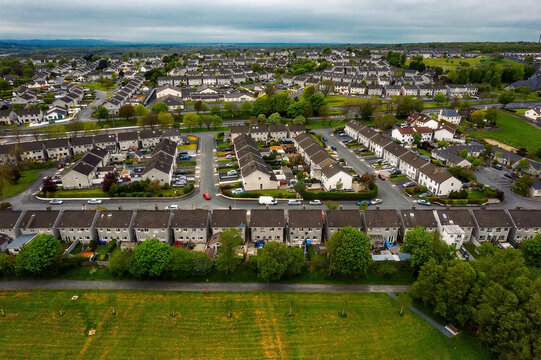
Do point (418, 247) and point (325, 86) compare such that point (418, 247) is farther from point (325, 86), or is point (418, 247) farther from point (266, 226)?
point (325, 86)

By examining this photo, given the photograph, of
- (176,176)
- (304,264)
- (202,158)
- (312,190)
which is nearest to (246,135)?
(202,158)

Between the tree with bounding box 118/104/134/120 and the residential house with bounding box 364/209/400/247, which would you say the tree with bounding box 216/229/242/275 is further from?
the tree with bounding box 118/104/134/120

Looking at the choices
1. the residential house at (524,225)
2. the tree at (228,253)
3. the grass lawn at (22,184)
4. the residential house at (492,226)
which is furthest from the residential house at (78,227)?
the residential house at (524,225)

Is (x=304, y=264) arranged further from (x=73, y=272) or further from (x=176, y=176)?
(x=176, y=176)

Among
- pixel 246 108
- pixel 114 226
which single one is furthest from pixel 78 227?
pixel 246 108

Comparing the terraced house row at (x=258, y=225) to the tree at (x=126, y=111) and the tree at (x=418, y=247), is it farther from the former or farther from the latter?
the tree at (x=126, y=111)

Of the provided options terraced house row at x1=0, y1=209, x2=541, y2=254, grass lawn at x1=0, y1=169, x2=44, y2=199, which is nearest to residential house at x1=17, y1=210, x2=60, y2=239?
terraced house row at x1=0, y1=209, x2=541, y2=254

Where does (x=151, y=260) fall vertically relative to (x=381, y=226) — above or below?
below
